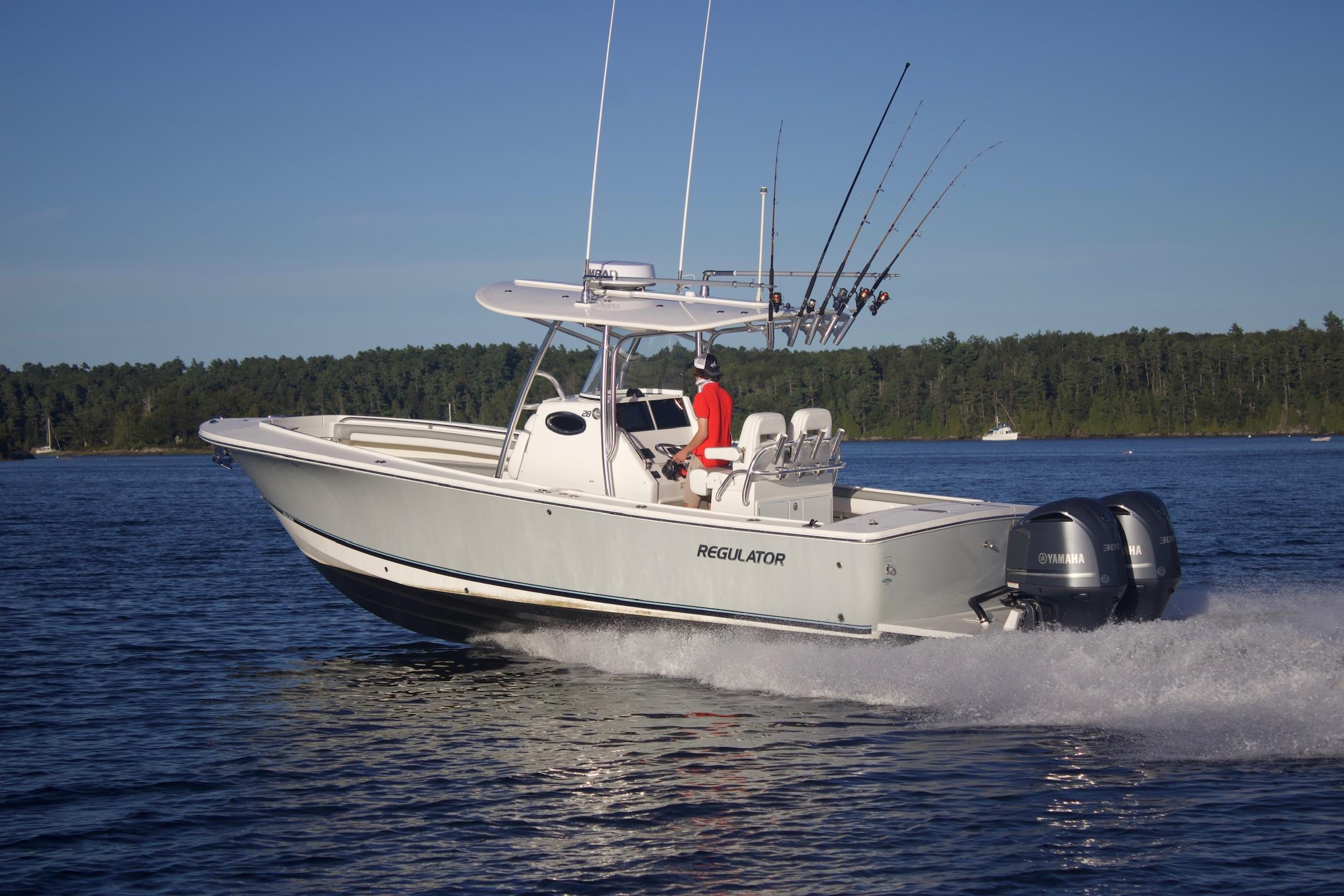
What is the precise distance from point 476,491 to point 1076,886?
517 cm

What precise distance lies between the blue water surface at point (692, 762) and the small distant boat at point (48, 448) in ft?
410

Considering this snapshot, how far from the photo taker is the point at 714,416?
914 cm

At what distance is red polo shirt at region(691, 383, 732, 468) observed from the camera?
9.14 meters

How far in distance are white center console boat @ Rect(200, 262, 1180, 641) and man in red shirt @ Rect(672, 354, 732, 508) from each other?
254mm

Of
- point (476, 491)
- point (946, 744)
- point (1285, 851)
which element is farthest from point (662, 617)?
point (1285, 851)

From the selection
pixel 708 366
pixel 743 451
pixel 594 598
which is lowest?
pixel 594 598

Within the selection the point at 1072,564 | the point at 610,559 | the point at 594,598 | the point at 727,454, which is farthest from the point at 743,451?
the point at 1072,564

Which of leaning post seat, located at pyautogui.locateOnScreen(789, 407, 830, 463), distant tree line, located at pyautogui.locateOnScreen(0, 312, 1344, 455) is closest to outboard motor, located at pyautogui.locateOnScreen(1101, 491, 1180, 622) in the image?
leaning post seat, located at pyautogui.locateOnScreen(789, 407, 830, 463)

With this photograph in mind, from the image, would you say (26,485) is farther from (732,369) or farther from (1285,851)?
(1285,851)

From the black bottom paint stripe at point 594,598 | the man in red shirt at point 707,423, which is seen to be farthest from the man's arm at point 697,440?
the black bottom paint stripe at point 594,598

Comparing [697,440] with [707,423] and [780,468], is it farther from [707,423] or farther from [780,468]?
[780,468]

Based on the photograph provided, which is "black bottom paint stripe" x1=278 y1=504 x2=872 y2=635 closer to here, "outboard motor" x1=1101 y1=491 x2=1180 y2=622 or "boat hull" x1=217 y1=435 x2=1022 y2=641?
"boat hull" x1=217 y1=435 x2=1022 y2=641

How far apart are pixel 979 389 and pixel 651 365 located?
114m

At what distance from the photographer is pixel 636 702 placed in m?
8.62
